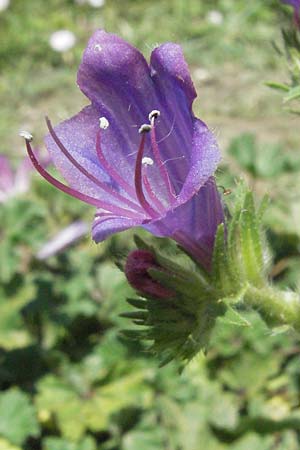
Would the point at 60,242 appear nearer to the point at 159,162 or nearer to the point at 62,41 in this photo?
the point at 159,162

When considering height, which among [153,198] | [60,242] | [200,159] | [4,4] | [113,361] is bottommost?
[4,4]

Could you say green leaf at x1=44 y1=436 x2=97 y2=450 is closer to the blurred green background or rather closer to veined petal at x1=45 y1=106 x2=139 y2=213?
the blurred green background

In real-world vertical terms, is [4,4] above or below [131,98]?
below

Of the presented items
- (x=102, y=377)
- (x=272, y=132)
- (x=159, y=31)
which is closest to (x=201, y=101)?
(x=272, y=132)

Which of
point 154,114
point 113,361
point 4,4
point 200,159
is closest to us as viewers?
point 200,159

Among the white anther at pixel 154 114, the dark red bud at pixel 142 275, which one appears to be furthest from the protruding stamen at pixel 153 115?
the dark red bud at pixel 142 275

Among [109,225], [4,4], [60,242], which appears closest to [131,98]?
[109,225]
